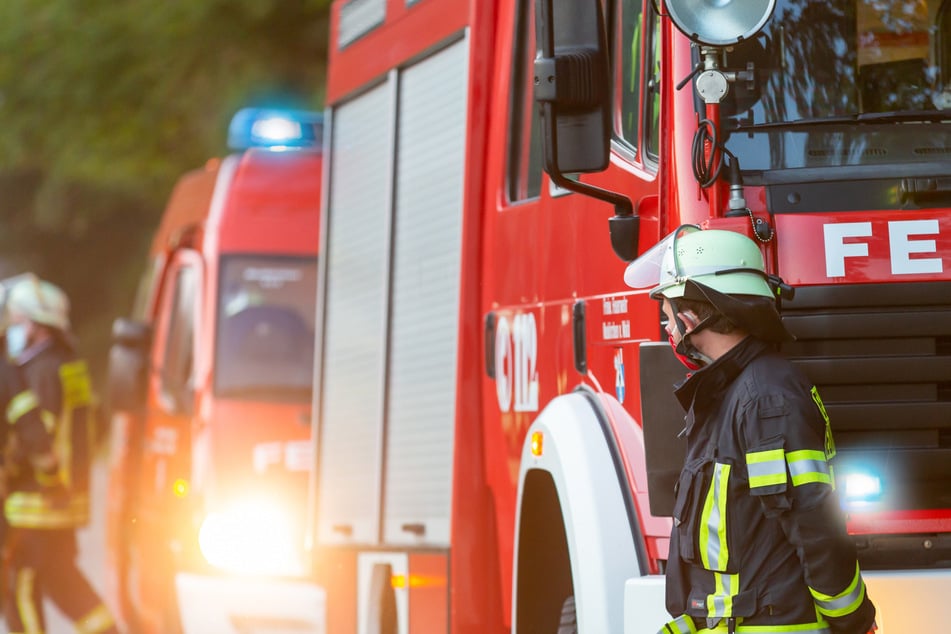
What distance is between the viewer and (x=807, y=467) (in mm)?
3439

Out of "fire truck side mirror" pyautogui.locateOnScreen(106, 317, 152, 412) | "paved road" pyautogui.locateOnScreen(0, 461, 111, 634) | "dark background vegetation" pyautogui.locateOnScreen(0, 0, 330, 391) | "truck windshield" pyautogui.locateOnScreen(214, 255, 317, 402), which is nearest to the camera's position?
"truck windshield" pyautogui.locateOnScreen(214, 255, 317, 402)

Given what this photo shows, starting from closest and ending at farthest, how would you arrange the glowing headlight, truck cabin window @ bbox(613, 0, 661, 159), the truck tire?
truck cabin window @ bbox(613, 0, 661, 159) → the truck tire → the glowing headlight

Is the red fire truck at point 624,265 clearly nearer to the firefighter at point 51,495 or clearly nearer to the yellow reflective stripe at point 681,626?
the yellow reflective stripe at point 681,626

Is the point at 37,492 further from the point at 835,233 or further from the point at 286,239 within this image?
the point at 835,233

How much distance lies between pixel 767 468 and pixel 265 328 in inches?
232

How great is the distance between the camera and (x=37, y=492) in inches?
341

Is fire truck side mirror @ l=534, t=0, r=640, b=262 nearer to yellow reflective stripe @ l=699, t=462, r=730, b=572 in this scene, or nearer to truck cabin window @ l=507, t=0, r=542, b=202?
yellow reflective stripe @ l=699, t=462, r=730, b=572

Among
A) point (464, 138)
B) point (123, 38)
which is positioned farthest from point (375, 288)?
point (123, 38)

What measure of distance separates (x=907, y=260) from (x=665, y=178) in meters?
0.58

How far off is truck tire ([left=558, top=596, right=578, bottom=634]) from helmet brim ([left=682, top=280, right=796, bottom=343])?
1364mm

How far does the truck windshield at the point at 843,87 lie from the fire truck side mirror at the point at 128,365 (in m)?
5.49

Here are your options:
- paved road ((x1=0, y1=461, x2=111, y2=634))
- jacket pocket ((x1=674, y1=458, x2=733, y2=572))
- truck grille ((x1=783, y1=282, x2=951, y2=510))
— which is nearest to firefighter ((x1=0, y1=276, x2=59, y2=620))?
paved road ((x1=0, y1=461, x2=111, y2=634))

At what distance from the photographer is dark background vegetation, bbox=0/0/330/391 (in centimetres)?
1434

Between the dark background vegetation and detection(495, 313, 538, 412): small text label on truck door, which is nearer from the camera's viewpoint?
detection(495, 313, 538, 412): small text label on truck door
